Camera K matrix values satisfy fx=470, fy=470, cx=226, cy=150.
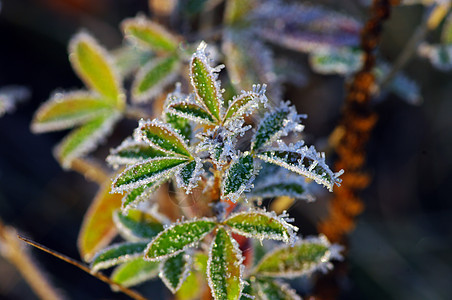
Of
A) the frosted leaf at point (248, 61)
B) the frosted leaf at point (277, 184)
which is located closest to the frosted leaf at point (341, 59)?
the frosted leaf at point (248, 61)

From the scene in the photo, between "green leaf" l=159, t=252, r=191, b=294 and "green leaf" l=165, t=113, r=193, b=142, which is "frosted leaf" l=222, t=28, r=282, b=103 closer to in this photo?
"green leaf" l=165, t=113, r=193, b=142

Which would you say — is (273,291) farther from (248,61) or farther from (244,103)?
(248,61)

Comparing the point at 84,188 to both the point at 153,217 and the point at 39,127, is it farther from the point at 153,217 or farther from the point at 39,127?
the point at 153,217

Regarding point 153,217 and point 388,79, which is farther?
point 388,79

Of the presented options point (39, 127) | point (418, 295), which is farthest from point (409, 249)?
point (39, 127)

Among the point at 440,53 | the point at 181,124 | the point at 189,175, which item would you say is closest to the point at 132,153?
the point at 181,124
